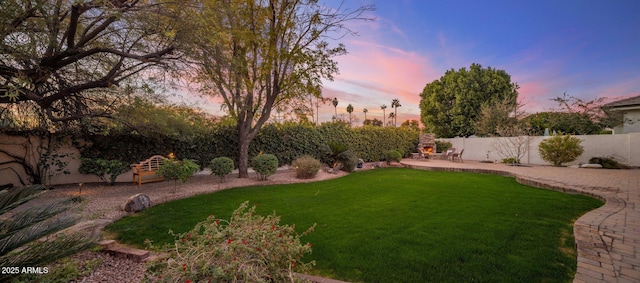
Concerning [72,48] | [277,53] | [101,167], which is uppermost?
[277,53]

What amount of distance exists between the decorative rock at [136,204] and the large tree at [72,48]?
2165mm

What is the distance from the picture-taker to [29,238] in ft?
5.10

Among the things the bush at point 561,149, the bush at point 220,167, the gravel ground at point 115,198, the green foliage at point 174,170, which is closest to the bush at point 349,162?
the gravel ground at point 115,198

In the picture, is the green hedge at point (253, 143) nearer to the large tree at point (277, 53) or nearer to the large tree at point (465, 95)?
the large tree at point (277, 53)

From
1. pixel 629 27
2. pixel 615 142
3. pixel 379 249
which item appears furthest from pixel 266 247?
pixel 615 142

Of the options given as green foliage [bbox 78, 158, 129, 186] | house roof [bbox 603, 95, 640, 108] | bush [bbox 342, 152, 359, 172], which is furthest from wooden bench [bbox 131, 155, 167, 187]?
house roof [bbox 603, 95, 640, 108]

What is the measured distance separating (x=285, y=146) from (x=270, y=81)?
341 cm

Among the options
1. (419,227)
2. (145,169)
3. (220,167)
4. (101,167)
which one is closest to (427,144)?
(220,167)

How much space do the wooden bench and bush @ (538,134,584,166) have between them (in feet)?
55.1

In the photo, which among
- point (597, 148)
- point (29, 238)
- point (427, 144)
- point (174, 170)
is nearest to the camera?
point (29, 238)

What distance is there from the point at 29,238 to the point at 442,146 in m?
21.8

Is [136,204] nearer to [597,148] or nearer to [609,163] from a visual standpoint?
[609,163]

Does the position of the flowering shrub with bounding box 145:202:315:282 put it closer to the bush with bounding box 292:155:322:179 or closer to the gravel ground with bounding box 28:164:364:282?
the gravel ground with bounding box 28:164:364:282

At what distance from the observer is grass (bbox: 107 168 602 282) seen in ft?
8.77
